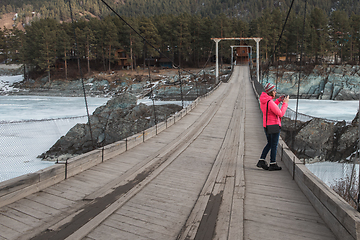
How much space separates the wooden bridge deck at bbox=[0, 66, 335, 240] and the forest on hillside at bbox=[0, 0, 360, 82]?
131 ft

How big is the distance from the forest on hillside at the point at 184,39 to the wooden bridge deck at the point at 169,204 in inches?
1577

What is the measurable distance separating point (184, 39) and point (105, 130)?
1367 inches

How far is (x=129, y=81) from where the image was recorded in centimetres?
4278

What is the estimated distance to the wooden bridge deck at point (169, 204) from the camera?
2.80 metres

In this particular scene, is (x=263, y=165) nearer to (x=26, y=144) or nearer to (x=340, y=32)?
(x=26, y=144)

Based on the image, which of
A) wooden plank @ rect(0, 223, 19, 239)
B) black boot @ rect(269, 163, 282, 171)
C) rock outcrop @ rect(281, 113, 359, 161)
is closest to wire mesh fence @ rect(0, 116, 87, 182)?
wooden plank @ rect(0, 223, 19, 239)

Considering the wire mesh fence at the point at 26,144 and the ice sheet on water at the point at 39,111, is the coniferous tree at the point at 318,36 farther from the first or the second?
the wire mesh fence at the point at 26,144

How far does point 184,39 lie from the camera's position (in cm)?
4903

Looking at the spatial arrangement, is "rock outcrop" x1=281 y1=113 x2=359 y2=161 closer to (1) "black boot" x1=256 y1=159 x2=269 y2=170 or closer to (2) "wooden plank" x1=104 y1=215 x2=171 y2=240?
(1) "black boot" x1=256 y1=159 x2=269 y2=170

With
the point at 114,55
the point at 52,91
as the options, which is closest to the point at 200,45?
the point at 114,55

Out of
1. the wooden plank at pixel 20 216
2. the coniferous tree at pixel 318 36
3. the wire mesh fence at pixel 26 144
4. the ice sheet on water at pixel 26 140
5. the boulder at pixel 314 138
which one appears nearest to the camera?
the wooden plank at pixel 20 216

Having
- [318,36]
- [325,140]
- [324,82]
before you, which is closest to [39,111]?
[325,140]

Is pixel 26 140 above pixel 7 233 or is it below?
below

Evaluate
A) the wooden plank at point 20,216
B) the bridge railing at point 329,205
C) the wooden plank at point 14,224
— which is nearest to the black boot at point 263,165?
the bridge railing at point 329,205
